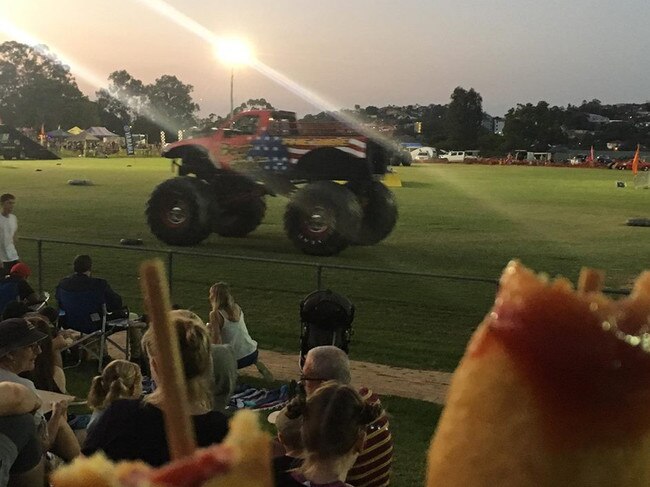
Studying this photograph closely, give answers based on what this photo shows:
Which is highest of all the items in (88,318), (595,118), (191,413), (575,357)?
(595,118)

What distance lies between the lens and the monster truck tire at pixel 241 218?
16.5 m

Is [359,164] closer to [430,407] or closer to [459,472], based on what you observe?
[430,407]

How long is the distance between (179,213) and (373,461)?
11.9m

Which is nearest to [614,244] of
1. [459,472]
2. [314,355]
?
[314,355]

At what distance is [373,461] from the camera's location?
3344mm

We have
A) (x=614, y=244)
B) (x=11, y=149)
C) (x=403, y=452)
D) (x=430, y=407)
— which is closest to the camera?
(x=403, y=452)

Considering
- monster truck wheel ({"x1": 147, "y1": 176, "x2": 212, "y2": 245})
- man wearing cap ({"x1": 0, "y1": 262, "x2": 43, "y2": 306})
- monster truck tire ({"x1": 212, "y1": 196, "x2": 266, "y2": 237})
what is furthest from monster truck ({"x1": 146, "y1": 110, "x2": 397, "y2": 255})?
man wearing cap ({"x1": 0, "y1": 262, "x2": 43, "y2": 306})

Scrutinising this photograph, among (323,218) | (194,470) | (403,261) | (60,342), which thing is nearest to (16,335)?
(60,342)

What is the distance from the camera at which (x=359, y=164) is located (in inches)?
591

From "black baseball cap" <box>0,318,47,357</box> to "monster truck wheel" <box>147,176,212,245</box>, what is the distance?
1026cm

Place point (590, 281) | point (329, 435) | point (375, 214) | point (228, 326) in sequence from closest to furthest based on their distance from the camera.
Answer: point (590, 281)
point (329, 435)
point (228, 326)
point (375, 214)

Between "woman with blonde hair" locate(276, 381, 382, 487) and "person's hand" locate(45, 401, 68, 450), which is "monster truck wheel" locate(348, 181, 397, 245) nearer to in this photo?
"person's hand" locate(45, 401, 68, 450)

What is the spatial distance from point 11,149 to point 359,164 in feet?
191

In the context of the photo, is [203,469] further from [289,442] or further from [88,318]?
[88,318]
